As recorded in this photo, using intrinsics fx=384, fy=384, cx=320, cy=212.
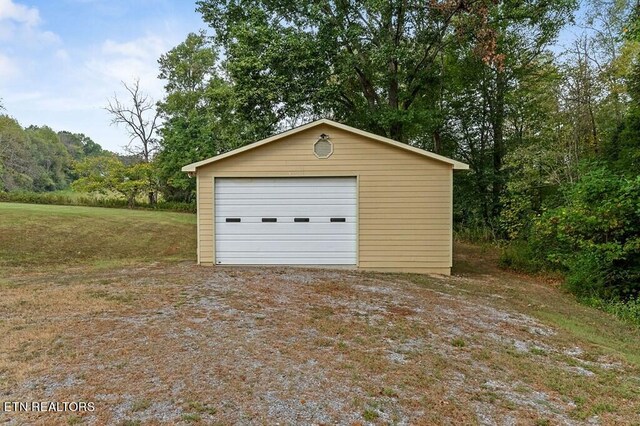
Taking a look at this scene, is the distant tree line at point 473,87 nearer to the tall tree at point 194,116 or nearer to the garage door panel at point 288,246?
the tall tree at point 194,116

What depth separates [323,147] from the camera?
887cm

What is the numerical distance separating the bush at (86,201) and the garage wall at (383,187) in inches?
591

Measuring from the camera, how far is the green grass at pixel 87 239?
1027 centimetres

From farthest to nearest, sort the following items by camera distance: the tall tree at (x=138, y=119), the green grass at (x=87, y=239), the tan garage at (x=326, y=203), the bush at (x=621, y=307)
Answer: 1. the tall tree at (x=138, y=119)
2. the green grass at (x=87, y=239)
3. the tan garage at (x=326, y=203)
4. the bush at (x=621, y=307)

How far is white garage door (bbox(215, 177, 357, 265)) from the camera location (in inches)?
352

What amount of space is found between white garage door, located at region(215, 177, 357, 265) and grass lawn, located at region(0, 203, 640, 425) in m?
1.21

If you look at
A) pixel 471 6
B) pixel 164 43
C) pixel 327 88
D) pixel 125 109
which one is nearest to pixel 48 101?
pixel 125 109

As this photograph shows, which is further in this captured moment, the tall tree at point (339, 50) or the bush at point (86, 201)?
the bush at point (86, 201)

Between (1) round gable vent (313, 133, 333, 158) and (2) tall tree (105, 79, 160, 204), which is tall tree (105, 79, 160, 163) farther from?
(1) round gable vent (313, 133, 333, 158)

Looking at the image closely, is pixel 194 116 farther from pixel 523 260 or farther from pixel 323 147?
pixel 523 260

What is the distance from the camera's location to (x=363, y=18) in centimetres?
1373

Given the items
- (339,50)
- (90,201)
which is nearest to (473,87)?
(339,50)

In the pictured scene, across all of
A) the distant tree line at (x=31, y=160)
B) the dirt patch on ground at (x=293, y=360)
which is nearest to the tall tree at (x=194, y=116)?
the distant tree line at (x=31, y=160)

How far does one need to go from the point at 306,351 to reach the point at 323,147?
5769mm
